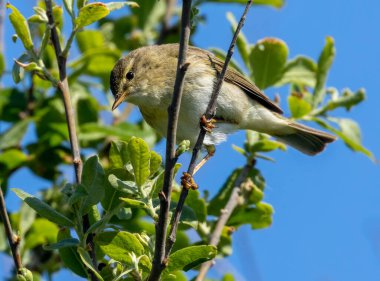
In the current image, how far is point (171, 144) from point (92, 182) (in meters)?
0.53

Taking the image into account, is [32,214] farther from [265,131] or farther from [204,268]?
[265,131]

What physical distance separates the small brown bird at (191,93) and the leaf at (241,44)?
0.12 m

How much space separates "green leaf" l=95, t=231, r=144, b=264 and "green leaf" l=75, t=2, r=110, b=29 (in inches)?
33.7

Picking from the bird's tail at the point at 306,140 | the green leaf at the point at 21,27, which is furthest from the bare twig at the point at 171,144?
the bird's tail at the point at 306,140

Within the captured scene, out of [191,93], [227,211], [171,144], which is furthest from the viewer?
[191,93]

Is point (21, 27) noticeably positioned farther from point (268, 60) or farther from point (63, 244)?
point (268, 60)

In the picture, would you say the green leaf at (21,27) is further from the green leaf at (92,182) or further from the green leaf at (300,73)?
the green leaf at (300,73)

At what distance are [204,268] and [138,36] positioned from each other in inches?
88.4

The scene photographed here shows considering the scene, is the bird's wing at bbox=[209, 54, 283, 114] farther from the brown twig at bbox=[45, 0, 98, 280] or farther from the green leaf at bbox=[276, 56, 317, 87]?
the brown twig at bbox=[45, 0, 98, 280]

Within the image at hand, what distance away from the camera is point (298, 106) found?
13.1 feet

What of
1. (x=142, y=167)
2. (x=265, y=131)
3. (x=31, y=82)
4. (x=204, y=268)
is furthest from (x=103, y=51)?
(x=142, y=167)

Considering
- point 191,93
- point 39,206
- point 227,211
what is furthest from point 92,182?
point 191,93

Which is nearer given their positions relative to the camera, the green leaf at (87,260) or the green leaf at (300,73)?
the green leaf at (87,260)

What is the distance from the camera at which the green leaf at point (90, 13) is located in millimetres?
2613
